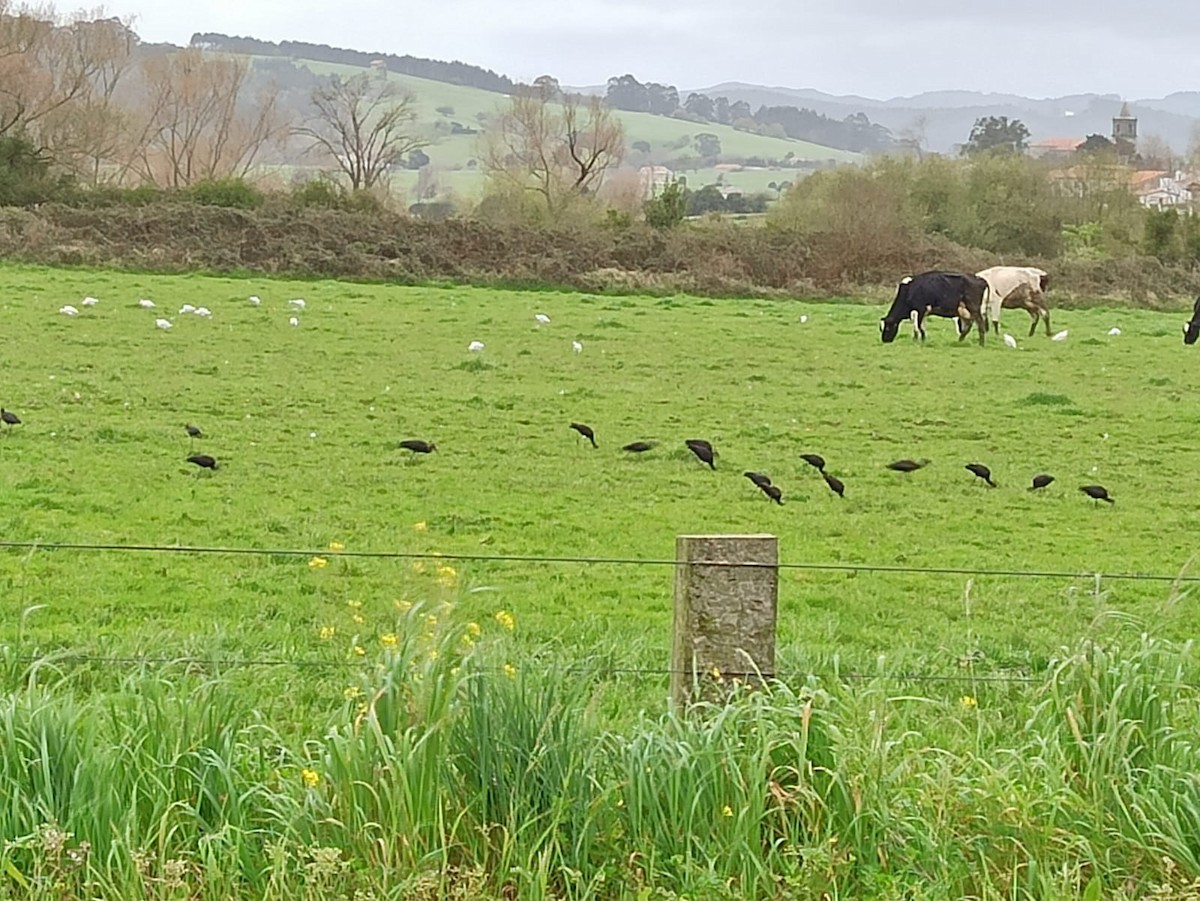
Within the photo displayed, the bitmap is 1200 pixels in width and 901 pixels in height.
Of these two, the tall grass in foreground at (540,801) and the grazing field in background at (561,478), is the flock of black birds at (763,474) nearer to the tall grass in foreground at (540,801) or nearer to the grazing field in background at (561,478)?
the grazing field in background at (561,478)

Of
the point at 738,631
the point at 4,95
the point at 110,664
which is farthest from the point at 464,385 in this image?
the point at 4,95

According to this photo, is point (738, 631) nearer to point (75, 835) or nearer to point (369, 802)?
→ point (369, 802)

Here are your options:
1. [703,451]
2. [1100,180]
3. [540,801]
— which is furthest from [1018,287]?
[540,801]

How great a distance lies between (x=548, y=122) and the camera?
178ft

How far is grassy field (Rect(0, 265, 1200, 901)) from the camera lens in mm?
Result: 3906

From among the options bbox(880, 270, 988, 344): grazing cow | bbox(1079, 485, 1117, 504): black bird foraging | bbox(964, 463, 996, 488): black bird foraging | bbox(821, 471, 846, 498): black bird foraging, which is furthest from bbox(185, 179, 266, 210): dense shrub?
bbox(1079, 485, 1117, 504): black bird foraging

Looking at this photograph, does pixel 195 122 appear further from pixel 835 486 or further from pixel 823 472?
pixel 835 486

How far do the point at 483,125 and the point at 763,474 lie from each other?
10929 centimetres

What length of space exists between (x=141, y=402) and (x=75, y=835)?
12.0 metres

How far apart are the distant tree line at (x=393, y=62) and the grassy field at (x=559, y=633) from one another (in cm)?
16026

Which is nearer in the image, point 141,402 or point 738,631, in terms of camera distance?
point 738,631

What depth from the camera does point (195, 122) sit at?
186 ft

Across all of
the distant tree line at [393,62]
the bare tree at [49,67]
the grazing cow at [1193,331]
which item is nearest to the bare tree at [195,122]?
the bare tree at [49,67]

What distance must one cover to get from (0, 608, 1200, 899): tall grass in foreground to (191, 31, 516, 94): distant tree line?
565ft
